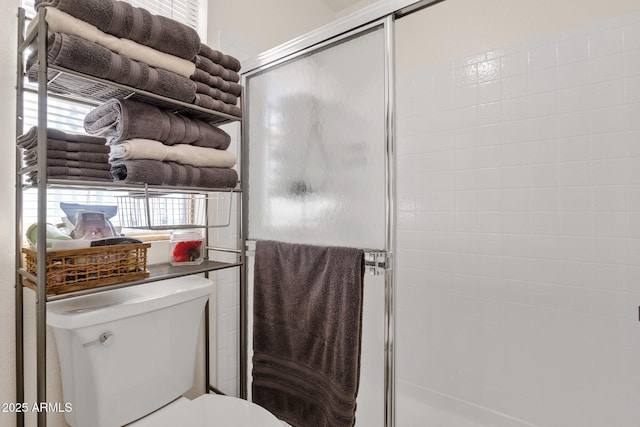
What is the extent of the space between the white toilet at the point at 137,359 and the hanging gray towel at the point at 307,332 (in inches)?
6.6

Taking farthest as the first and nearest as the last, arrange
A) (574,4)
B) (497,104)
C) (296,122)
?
(497,104)
(574,4)
(296,122)

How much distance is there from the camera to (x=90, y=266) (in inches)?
36.1

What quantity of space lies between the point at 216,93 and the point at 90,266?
0.69 metres

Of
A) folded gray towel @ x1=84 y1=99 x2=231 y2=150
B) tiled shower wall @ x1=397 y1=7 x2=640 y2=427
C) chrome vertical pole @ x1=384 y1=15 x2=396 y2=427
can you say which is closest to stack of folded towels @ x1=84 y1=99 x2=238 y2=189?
folded gray towel @ x1=84 y1=99 x2=231 y2=150

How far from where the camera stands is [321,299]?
1.10 m

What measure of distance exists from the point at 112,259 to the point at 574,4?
2034mm

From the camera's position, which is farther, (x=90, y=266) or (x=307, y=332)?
(x=307, y=332)

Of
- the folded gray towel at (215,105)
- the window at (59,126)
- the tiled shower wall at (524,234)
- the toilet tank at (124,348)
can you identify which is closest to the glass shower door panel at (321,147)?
the folded gray towel at (215,105)

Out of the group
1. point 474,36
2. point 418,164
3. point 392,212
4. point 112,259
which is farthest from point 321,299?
point 474,36

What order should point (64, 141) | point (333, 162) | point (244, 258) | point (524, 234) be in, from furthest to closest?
point (524, 234) < point (244, 258) < point (333, 162) < point (64, 141)

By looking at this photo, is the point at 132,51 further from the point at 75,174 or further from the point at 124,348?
the point at 124,348

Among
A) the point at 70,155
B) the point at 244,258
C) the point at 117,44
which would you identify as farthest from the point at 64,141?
the point at 244,258

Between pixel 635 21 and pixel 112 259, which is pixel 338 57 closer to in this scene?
pixel 112 259

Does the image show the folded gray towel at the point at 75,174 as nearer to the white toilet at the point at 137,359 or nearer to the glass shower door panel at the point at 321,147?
the white toilet at the point at 137,359
